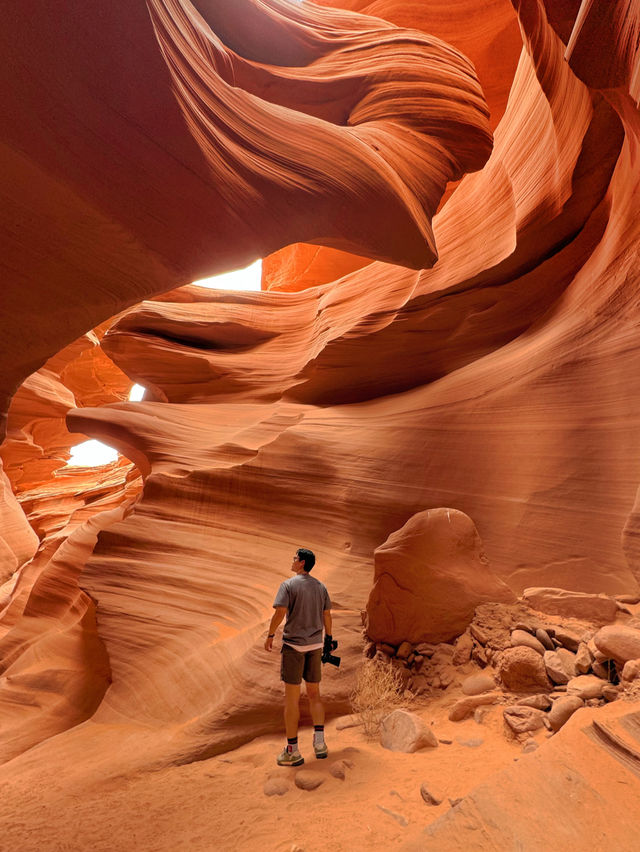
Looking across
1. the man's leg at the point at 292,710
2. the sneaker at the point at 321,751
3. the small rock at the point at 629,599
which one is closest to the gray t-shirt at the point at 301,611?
the man's leg at the point at 292,710

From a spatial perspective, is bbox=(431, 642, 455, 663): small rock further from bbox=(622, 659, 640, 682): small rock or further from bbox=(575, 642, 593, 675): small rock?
bbox=(622, 659, 640, 682): small rock

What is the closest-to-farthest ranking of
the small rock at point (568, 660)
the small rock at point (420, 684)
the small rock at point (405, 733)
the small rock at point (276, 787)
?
1. the small rock at point (276, 787)
2. the small rock at point (405, 733)
3. the small rock at point (568, 660)
4. the small rock at point (420, 684)

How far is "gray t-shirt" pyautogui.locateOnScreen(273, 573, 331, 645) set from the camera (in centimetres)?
384

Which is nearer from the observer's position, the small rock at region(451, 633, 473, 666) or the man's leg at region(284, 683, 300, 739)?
the man's leg at region(284, 683, 300, 739)

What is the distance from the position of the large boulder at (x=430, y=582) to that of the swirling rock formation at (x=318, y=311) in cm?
53

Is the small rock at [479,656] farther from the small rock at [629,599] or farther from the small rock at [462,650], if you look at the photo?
the small rock at [629,599]

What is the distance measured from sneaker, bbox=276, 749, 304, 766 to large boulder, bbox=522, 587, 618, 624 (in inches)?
90.6

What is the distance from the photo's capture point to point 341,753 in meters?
3.66

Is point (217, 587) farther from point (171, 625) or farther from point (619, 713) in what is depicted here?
point (619, 713)

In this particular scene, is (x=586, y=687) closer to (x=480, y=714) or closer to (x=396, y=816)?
(x=480, y=714)

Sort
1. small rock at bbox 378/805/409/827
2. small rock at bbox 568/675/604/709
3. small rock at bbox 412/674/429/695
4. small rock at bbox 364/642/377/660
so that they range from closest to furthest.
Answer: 1. small rock at bbox 378/805/409/827
2. small rock at bbox 568/675/604/709
3. small rock at bbox 412/674/429/695
4. small rock at bbox 364/642/377/660

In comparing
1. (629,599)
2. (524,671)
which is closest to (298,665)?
(524,671)

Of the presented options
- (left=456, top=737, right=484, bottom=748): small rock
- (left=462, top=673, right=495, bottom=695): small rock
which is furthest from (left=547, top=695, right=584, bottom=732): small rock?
(left=462, top=673, right=495, bottom=695): small rock

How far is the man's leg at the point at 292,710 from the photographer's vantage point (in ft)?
12.3
